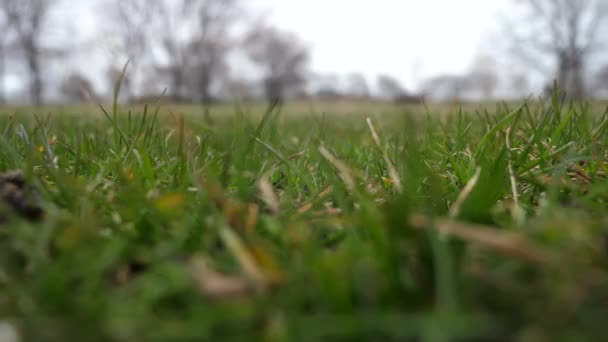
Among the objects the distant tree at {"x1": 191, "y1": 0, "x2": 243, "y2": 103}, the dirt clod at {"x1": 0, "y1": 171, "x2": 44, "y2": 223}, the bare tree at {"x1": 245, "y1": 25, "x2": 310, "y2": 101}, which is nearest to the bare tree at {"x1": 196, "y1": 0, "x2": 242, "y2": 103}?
the distant tree at {"x1": 191, "y1": 0, "x2": 243, "y2": 103}

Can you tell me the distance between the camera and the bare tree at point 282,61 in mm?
43594

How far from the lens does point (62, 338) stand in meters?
→ 0.41

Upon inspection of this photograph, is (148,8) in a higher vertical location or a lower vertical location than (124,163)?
higher

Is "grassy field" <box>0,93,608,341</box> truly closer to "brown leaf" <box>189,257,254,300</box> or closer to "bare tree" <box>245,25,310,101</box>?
"brown leaf" <box>189,257,254,300</box>

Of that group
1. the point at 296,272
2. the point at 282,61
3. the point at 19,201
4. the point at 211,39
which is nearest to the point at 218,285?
the point at 296,272

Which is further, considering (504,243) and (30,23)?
(30,23)

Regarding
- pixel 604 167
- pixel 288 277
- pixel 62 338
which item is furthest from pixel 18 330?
pixel 604 167

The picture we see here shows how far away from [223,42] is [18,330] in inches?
1223

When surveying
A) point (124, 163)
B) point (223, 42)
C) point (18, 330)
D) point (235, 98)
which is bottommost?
point (18, 330)

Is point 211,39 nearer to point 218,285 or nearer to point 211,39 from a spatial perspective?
point 211,39

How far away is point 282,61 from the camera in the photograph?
151 feet

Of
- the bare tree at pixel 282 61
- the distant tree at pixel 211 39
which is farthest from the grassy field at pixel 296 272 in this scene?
the bare tree at pixel 282 61

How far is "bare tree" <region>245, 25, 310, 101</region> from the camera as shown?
4359 centimetres

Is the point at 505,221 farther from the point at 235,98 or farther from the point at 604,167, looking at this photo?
the point at 235,98
